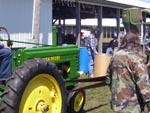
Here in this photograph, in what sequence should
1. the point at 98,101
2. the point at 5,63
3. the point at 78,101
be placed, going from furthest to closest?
the point at 98,101 → the point at 78,101 → the point at 5,63

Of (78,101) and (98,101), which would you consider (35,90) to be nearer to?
(78,101)

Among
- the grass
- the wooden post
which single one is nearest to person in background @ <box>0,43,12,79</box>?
the grass

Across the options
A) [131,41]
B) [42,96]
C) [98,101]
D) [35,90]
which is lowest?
[98,101]

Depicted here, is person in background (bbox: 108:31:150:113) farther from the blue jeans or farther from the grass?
the grass

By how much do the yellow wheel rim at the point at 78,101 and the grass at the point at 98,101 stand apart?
42cm

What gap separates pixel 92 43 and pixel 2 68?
950cm

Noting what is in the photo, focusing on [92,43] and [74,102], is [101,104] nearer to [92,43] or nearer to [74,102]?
[74,102]

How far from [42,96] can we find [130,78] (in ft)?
7.38

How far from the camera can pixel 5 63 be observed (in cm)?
600

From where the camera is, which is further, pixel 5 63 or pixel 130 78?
pixel 5 63

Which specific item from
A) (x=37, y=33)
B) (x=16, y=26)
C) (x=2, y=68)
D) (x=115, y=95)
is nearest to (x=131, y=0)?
(x=16, y=26)

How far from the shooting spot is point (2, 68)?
5.96 m

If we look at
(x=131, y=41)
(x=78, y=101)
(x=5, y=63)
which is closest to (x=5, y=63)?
(x=5, y=63)

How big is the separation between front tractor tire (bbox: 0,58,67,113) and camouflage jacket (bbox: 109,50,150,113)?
5.59 feet
